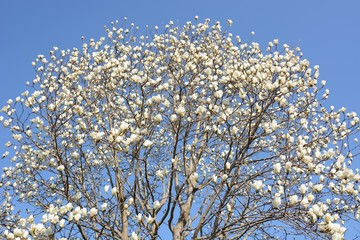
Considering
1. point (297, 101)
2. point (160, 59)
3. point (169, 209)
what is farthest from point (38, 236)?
point (297, 101)

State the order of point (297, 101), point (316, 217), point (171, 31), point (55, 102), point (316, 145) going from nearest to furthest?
1. point (316, 217)
2. point (55, 102)
3. point (316, 145)
4. point (297, 101)
5. point (171, 31)

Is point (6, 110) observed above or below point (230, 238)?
above

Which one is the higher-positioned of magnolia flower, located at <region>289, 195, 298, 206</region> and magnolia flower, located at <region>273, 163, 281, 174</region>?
magnolia flower, located at <region>273, 163, 281, 174</region>

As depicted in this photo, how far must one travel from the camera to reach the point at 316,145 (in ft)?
26.7

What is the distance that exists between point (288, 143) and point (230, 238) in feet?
6.25

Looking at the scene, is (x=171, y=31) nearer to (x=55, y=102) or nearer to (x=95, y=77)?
(x=95, y=77)

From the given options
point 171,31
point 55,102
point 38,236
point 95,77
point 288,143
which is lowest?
point 38,236

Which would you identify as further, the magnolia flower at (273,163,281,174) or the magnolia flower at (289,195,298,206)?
the magnolia flower at (273,163,281,174)

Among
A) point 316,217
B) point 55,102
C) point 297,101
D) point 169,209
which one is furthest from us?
point 297,101

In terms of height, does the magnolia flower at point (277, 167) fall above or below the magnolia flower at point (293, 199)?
above

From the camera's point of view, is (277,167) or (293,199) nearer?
(293,199)

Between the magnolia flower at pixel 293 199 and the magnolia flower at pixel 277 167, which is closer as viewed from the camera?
the magnolia flower at pixel 293 199

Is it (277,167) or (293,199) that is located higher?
(277,167)

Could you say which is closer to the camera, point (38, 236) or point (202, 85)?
point (38, 236)
